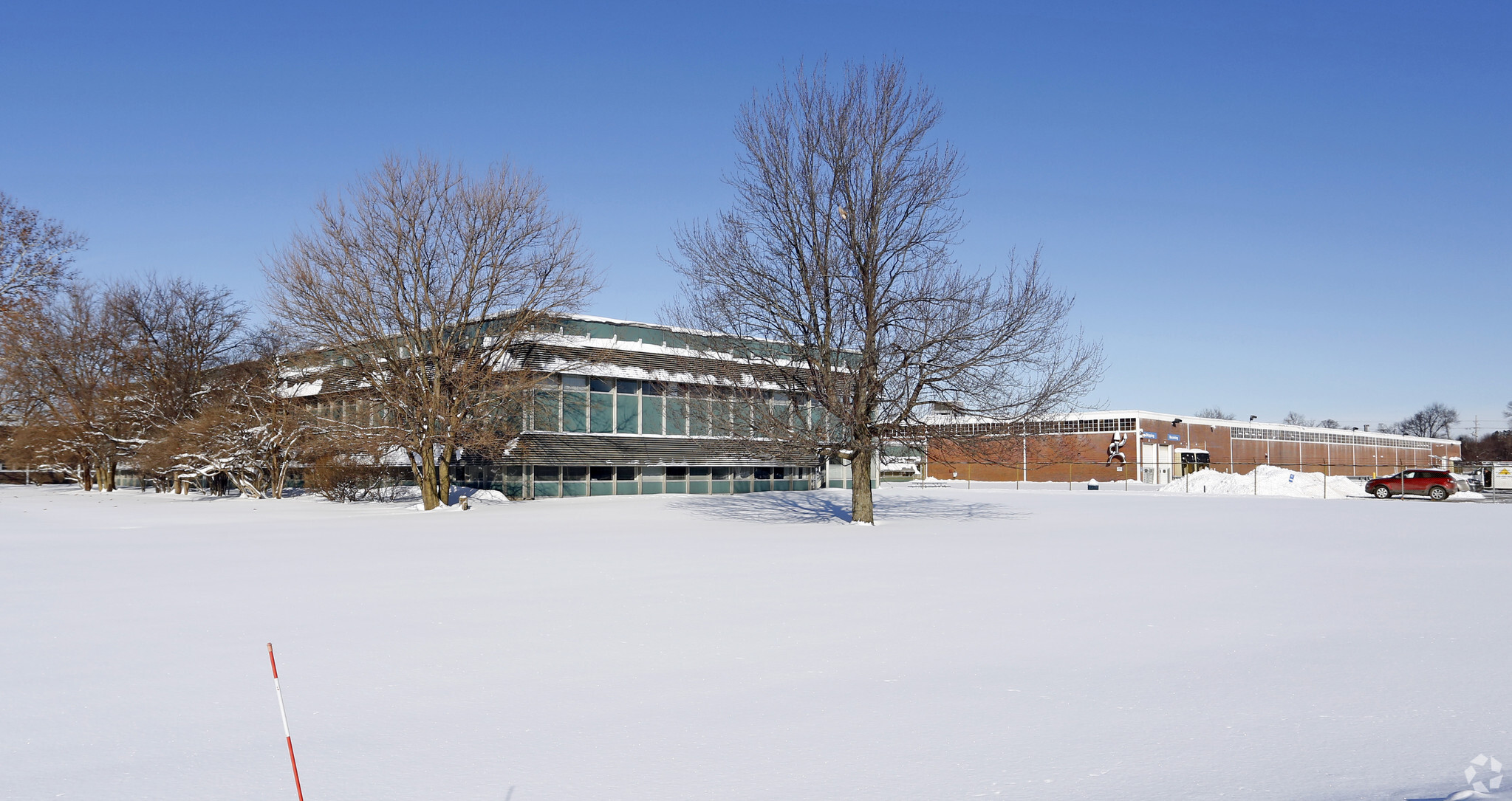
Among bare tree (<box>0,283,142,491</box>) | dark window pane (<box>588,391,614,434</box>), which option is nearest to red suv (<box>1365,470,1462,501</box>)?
dark window pane (<box>588,391,614,434</box>)

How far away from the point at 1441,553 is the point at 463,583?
19005mm

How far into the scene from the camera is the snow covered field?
20.2 feet

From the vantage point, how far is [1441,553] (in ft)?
67.6

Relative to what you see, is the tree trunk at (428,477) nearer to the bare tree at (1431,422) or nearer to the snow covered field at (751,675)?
the snow covered field at (751,675)

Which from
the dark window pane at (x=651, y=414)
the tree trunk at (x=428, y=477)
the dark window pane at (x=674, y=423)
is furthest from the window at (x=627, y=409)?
the tree trunk at (x=428, y=477)

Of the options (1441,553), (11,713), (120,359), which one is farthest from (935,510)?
(120,359)

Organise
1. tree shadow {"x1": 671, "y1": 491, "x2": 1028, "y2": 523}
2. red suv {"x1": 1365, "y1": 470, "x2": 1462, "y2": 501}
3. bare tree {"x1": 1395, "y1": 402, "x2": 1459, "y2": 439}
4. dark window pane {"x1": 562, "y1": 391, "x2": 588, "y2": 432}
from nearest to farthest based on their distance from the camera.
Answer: tree shadow {"x1": 671, "y1": 491, "x2": 1028, "y2": 523} < dark window pane {"x1": 562, "y1": 391, "x2": 588, "y2": 432} < red suv {"x1": 1365, "y1": 470, "x2": 1462, "y2": 501} < bare tree {"x1": 1395, "y1": 402, "x2": 1459, "y2": 439}

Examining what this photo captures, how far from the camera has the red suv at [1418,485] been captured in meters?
50.4

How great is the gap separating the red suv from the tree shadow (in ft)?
82.2

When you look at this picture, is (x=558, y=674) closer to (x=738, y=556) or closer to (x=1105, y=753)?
(x=1105, y=753)

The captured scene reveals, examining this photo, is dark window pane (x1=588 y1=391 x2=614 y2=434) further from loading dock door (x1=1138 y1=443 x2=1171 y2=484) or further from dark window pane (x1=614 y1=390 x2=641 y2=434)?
loading dock door (x1=1138 y1=443 x2=1171 y2=484)

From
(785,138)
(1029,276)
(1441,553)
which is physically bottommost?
(1441,553)

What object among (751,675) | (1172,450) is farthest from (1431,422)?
(751,675)

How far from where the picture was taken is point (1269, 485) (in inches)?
2363
